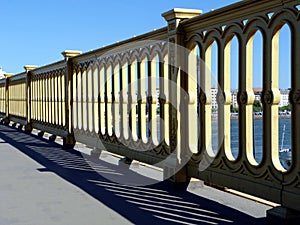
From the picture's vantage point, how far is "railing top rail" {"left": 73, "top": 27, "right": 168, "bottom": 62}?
568cm

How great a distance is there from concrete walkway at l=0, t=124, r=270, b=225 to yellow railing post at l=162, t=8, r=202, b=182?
0.70ft

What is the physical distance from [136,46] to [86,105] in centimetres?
250

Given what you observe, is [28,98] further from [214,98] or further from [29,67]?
[214,98]

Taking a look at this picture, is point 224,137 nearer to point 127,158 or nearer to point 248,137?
point 248,137

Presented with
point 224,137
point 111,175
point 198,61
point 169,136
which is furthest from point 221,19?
point 111,175

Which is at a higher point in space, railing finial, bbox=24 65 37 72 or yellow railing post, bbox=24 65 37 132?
railing finial, bbox=24 65 37 72

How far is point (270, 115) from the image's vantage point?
147 inches

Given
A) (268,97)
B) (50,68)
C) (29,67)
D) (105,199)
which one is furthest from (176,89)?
(29,67)

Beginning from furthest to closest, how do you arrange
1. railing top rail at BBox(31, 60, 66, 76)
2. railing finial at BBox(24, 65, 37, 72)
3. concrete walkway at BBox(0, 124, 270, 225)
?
railing finial at BBox(24, 65, 37, 72), railing top rail at BBox(31, 60, 66, 76), concrete walkway at BBox(0, 124, 270, 225)

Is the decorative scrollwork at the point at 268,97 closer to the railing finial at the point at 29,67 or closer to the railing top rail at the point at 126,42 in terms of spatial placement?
the railing top rail at the point at 126,42

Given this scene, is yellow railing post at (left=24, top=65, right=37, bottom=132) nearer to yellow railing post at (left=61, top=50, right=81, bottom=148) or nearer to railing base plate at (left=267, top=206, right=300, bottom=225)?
yellow railing post at (left=61, top=50, right=81, bottom=148)

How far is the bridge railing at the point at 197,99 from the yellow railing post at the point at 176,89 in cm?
1

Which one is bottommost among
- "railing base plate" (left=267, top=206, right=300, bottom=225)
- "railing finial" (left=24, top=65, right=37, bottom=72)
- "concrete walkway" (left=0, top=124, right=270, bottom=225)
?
"concrete walkway" (left=0, top=124, right=270, bottom=225)

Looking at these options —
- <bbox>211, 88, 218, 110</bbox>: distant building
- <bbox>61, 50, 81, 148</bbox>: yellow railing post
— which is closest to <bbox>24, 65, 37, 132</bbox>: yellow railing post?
<bbox>61, 50, 81, 148</bbox>: yellow railing post
